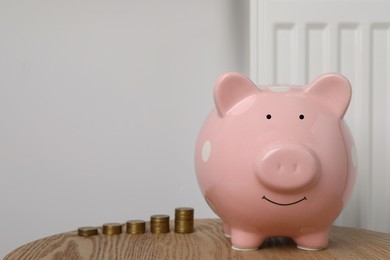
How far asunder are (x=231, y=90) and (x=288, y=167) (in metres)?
0.15

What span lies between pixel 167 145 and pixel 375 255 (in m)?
0.65

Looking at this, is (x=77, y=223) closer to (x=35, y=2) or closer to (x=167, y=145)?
(x=167, y=145)

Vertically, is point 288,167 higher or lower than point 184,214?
higher

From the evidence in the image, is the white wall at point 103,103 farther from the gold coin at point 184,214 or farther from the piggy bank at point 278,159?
the piggy bank at point 278,159

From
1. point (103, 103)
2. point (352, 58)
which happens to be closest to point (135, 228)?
point (103, 103)

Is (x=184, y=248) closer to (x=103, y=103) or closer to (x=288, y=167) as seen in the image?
(x=288, y=167)

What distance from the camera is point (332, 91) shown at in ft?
2.88

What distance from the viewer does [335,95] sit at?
0.88 m

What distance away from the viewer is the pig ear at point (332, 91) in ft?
2.87

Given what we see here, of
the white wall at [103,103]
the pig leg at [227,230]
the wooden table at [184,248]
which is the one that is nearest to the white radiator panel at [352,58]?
the white wall at [103,103]

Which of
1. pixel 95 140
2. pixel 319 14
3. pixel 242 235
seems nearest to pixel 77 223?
pixel 95 140

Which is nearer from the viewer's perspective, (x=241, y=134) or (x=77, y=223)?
(x=241, y=134)

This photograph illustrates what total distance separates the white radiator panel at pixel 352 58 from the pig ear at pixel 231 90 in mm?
440

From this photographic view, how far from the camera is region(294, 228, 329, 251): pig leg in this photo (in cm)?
89
